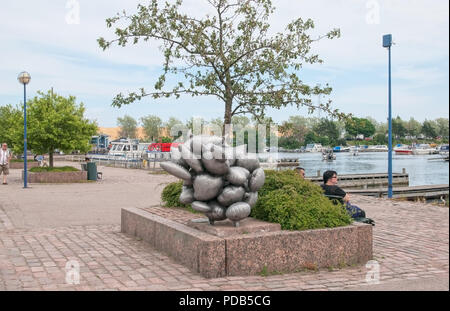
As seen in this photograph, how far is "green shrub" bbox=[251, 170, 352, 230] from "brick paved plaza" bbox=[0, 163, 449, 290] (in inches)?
25.8

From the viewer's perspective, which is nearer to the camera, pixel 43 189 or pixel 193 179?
pixel 193 179

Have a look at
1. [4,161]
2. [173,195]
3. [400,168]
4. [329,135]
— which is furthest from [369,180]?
[329,135]

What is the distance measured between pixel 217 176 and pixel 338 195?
281cm

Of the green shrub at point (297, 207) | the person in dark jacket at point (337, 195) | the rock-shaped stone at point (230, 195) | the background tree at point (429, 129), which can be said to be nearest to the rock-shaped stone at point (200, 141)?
the rock-shaped stone at point (230, 195)

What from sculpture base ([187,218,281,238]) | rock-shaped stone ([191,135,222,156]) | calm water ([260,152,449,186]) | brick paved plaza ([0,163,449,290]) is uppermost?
rock-shaped stone ([191,135,222,156])

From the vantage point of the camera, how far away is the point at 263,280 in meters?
5.60

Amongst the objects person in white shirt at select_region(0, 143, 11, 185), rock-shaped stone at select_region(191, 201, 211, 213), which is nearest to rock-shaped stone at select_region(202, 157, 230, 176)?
rock-shaped stone at select_region(191, 201, 211, 213)

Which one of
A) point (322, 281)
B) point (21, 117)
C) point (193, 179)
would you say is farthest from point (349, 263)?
point (21, 117)

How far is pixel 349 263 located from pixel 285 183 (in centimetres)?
150

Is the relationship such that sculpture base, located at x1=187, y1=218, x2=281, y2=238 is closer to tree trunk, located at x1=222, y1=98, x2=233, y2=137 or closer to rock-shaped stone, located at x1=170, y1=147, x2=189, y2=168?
rock-shaped stone, located at x1=170, y1=147, x2=189, y2=168

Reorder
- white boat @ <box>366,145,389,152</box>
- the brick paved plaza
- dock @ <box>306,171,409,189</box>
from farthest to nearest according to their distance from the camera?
white boat @ <box>366,145,389,152</box> → dock @ <box>306,171,409,189</box> → the brick paved plaza

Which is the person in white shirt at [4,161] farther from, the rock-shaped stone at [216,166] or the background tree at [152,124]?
the background tree at [152,124]

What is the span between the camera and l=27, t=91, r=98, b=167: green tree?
68.7ft

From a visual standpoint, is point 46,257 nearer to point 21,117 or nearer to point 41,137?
point 41,137
